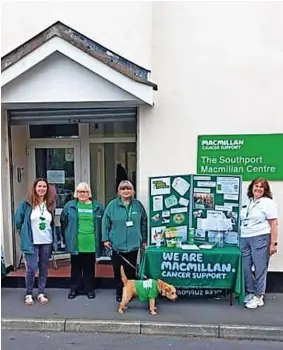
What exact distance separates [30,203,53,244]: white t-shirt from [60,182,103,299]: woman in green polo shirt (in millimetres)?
250

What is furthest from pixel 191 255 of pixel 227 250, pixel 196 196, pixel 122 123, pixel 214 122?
pixel 122 123

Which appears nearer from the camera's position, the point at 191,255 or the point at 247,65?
the point at 191,255

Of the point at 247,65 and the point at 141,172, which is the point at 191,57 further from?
the point at 141,172

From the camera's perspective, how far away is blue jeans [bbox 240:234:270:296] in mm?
5543

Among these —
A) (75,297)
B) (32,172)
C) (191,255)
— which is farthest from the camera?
(32,172)

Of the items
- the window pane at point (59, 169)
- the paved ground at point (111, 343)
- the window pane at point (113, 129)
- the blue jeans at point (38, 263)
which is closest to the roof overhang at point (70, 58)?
the window pane at point (113, 129)

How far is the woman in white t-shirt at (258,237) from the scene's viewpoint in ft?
18.0

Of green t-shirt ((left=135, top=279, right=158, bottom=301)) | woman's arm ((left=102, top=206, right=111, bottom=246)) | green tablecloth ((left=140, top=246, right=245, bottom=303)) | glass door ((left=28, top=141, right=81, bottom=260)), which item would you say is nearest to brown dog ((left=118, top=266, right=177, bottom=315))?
green t-shirt ((left=135, top=279, right=158, bottom=301))

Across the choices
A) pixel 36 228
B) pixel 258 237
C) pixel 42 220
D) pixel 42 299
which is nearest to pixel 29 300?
pixel 42 299

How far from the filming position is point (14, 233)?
693 centimetres

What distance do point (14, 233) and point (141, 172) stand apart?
7.35 ft

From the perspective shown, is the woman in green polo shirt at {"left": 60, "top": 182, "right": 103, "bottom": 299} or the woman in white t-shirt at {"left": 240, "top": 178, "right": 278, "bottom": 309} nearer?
the woman in white t-shirt at {"left": 240, "top": 178, "right": 278, "bottom": 309}

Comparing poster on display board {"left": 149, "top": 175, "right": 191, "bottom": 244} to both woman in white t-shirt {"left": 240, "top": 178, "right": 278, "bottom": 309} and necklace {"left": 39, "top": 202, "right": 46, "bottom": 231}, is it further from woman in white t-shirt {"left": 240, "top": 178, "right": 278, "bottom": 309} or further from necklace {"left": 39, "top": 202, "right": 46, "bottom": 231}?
necklace {"left": 39, "top": 202, "right": 46, "bottom": 231}

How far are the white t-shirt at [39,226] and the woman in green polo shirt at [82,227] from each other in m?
0.25
